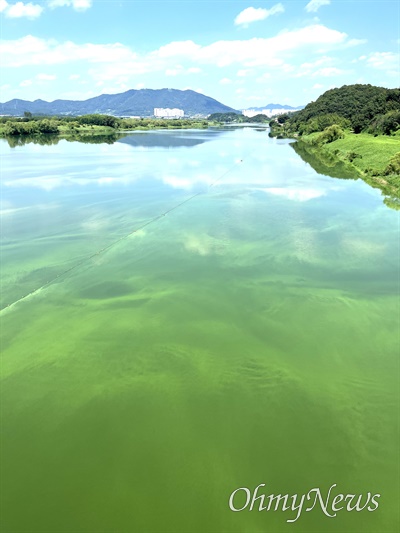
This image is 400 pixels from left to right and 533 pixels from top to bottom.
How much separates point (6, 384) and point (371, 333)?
8.36 m

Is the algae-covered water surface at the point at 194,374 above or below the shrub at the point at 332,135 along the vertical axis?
below

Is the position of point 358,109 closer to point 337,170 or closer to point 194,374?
point 337,170

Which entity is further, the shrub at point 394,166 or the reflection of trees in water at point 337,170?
the shrub at point 394,166

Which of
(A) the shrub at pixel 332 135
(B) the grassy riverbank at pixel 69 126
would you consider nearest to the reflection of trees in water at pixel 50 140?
(B) the grassy riverbank at pixel 69 126

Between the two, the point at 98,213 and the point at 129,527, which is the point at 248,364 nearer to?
the point at 129,527

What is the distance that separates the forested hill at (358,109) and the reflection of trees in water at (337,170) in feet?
36.3

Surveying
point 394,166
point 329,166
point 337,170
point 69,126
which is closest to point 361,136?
point 329,166

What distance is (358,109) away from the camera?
248 feet

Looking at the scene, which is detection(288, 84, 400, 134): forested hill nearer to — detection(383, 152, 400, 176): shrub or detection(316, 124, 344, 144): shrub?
detection(316, 124, 344, 144): shrub

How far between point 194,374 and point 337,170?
1226 inches

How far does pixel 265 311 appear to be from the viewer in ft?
30.4

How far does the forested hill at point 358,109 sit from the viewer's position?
167 feet

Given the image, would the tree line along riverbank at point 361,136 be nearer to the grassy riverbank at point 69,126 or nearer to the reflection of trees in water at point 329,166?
the reflection of trees in water at point 329,166

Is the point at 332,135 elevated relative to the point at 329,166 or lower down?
elevated
